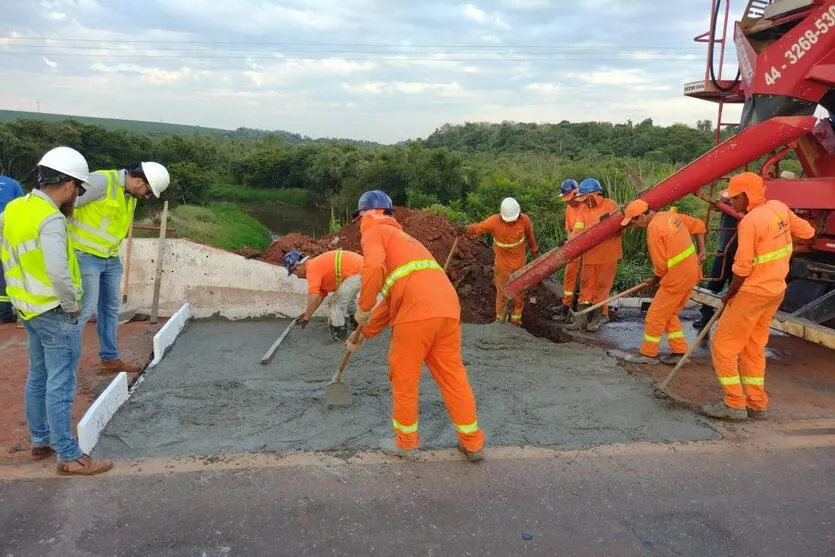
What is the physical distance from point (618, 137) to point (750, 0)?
21.3m

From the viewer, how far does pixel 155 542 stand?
108 inches

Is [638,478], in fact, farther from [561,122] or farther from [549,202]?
[561,122]

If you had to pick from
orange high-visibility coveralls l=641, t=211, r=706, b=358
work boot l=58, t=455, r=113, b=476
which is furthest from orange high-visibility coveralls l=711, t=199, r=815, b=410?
work boot l=58, t=455, r=113, b=476

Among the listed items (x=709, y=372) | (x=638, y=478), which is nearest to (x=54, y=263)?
(x=638, y=478)

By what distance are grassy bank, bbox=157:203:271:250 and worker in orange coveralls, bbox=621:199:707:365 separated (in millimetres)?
15526

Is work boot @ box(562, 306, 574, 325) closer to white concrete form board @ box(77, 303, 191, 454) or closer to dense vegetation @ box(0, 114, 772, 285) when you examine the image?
dense vegetation @ box(0, 114, 772, 285)

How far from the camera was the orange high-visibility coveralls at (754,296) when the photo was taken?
3980 millimetres

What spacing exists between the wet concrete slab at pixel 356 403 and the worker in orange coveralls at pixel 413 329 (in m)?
0.30

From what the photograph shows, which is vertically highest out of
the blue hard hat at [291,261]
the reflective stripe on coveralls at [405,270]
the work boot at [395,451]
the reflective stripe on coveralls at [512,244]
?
the reflective stripe on coveralls at [512,244]

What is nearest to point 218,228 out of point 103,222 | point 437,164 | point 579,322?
point 437,164

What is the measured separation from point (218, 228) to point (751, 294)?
2017 centimetres

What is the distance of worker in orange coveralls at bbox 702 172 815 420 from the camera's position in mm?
3984

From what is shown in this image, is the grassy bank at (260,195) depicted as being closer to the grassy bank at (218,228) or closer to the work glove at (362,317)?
the grassy bank at (218,228)

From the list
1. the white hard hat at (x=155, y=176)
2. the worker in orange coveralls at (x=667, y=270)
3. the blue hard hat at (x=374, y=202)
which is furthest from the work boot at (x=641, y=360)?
the white hard hat at (x=155, y=176)
